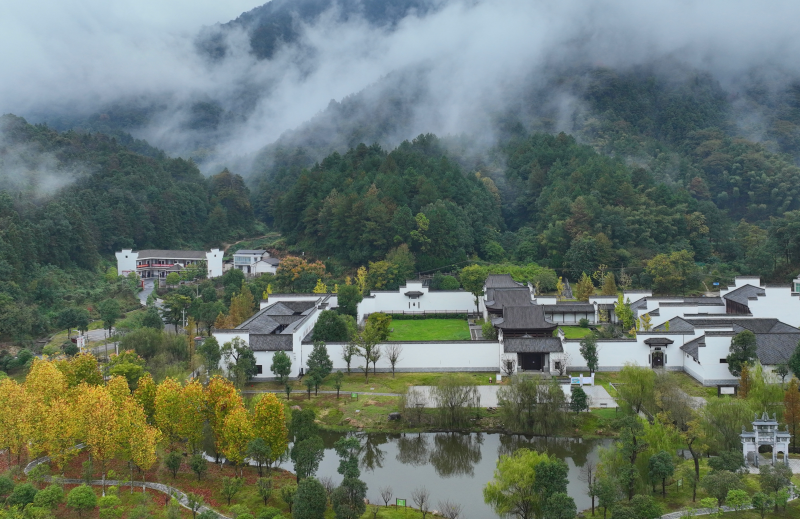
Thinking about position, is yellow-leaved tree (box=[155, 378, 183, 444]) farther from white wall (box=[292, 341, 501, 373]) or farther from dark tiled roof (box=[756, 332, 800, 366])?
dark tiled roof (box=[756, 332, 800, 366])

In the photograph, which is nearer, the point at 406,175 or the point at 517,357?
the point at 517,357

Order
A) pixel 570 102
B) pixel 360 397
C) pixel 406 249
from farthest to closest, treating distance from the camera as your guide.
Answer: pixel 570 102, pixel 406 249, pixel 360 397

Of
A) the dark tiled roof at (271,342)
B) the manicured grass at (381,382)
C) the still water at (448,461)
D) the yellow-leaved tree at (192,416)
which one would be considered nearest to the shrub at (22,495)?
the yellow-leaved tree at (192,416)

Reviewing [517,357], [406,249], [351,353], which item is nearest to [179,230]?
[406,249]

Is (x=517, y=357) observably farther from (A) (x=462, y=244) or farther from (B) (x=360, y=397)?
(A) (x=462, y=244)

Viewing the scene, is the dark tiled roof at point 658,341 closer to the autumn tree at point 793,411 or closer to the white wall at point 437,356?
the white wall at point 437,356

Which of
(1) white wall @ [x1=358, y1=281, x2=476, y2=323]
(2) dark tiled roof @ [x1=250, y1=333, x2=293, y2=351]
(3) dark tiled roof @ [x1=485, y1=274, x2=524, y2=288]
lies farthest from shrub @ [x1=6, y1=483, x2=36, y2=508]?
(3) dark tiled roof @ [x1=485, y1=274, x2=524, y2=288]

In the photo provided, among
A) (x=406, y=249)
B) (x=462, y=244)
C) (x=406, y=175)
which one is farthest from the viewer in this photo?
(x=406, y=175)
